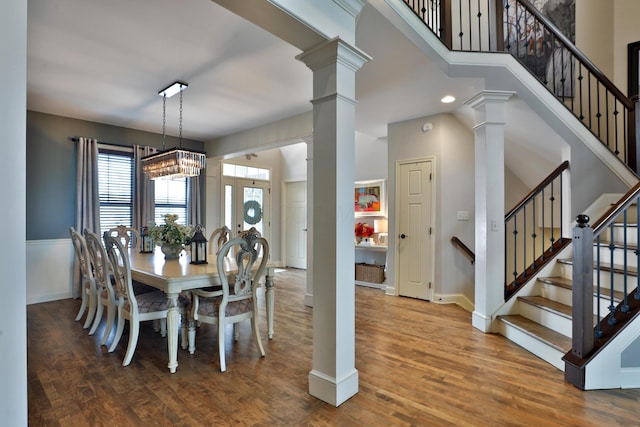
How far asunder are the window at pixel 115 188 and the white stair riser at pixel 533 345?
535 centimetres

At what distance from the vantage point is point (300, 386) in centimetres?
216

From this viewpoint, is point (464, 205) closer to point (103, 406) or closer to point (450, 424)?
point (450, 424)

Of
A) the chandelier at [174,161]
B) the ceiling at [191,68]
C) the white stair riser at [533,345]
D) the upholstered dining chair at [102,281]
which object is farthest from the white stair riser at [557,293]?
the upholstered dining chair at [102,281]

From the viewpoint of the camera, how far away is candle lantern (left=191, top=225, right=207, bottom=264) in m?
3.07

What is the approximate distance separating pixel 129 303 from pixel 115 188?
3123 millimetres

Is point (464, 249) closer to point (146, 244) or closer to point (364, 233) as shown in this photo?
point (364, 233)

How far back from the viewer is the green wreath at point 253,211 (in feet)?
22.7

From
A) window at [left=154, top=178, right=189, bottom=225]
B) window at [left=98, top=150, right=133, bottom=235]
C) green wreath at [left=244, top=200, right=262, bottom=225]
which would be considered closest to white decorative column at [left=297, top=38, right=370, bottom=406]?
window at [left=154, top=178, right=189, bottom=225]

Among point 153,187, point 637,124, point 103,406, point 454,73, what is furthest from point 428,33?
point 153,187

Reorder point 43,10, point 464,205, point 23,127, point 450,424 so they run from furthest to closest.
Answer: point 464,205 → point 43,10 → point 450,424 → point 23,127

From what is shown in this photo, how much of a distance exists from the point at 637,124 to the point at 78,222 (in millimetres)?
6842

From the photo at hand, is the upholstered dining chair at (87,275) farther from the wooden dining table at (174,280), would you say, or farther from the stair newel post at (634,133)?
the stair newel post at (634,133)

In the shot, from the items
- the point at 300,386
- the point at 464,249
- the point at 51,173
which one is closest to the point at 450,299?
A: the point at 464,249

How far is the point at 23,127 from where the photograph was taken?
0.83m
